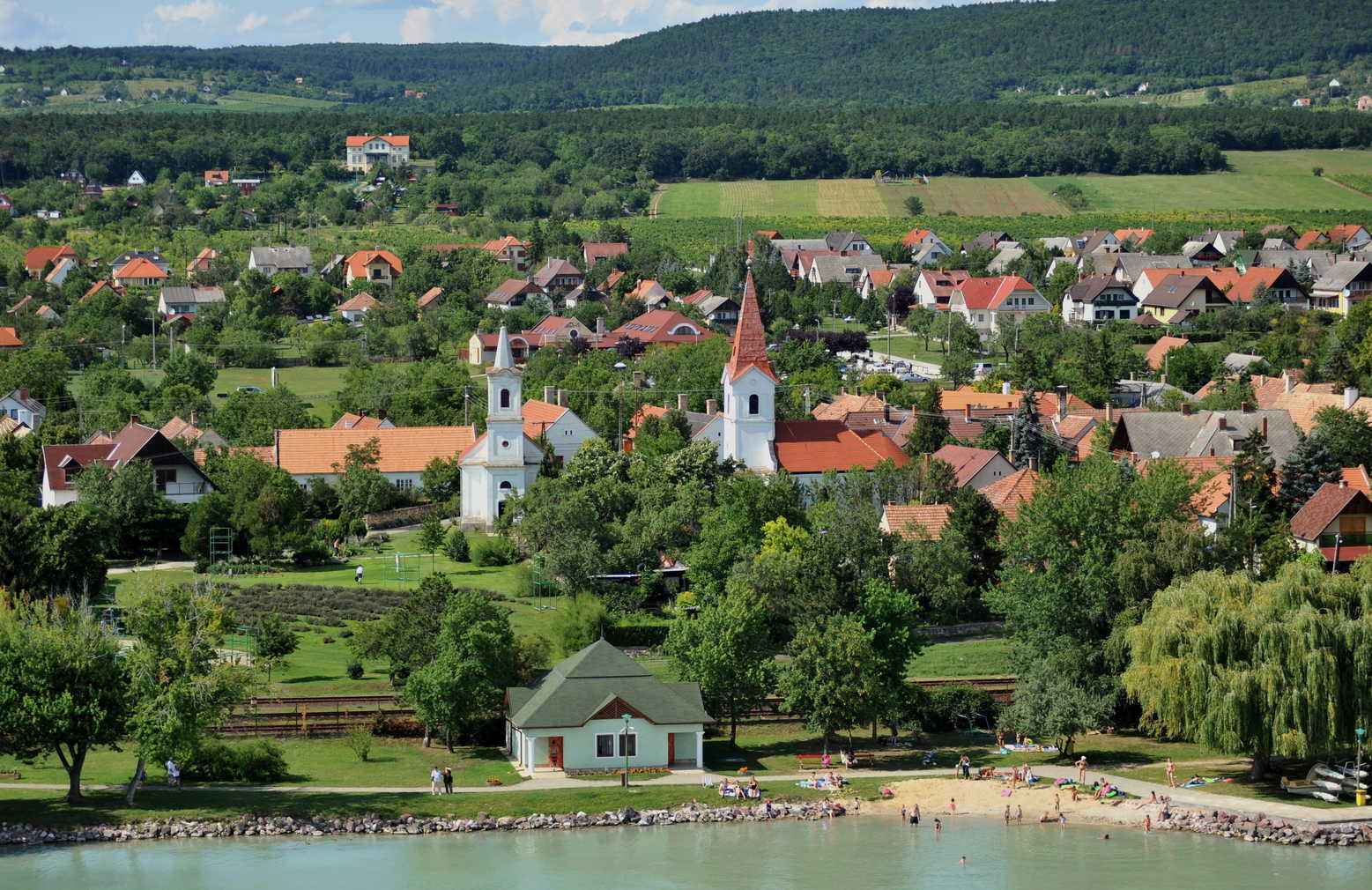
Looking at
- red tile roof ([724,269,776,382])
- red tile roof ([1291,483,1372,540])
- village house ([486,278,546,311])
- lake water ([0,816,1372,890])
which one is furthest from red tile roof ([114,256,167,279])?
lake water ([0,816,1372,890])

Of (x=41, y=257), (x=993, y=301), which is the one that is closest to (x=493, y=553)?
(x=993, y=301)

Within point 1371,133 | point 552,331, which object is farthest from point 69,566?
point 1371,133

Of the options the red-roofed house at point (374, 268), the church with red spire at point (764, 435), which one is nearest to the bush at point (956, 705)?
the church with red spire at point (764, 435)

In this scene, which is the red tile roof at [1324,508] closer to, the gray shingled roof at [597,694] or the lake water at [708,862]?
the lake water at [708,862]

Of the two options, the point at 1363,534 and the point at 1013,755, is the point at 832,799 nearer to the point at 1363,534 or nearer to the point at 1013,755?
the point at 1013,755

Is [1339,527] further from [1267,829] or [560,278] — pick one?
[560,278]

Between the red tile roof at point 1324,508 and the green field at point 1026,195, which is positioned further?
the green field at point 1026,195
